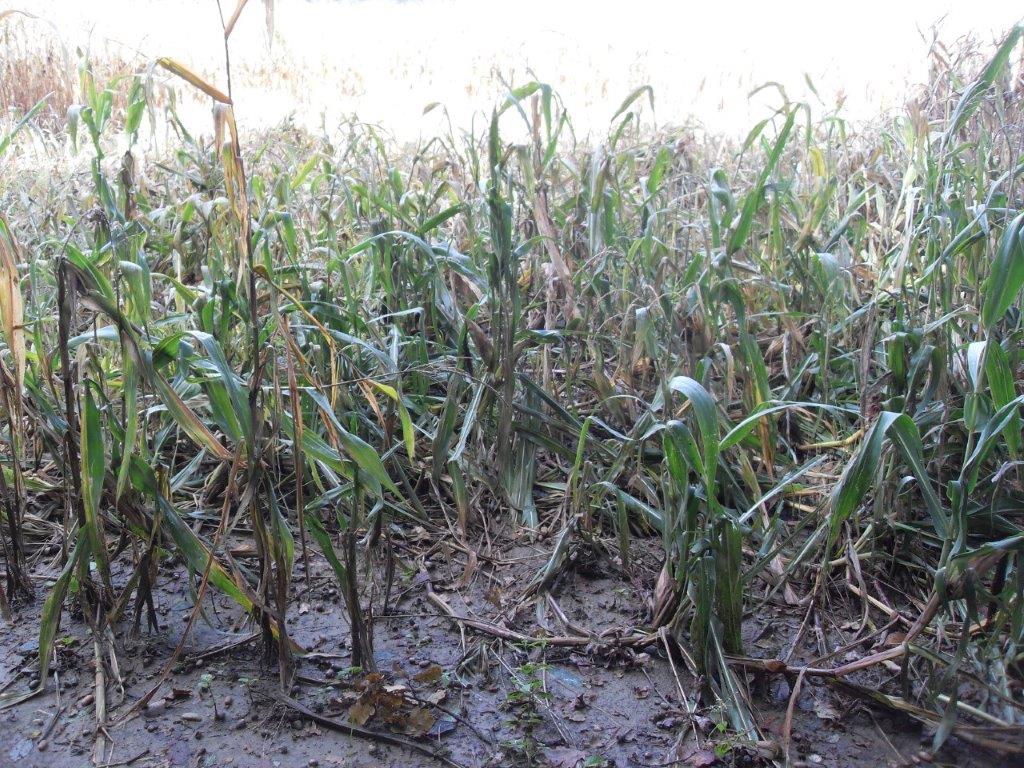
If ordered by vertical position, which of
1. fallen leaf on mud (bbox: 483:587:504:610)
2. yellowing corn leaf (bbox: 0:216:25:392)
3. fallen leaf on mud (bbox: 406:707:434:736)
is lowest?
fallen leaf on mud (bbox: 406:707:434:736)

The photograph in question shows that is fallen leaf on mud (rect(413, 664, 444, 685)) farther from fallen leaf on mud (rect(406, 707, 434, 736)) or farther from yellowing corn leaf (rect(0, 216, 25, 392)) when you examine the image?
yellowing corn leaf (rect(0, 216, 25, 392))

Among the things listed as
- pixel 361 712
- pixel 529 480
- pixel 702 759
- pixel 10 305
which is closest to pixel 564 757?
pixel 702 759

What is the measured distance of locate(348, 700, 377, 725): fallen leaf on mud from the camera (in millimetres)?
1368

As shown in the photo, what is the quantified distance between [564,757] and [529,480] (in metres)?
0.72

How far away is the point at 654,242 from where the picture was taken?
2049mm

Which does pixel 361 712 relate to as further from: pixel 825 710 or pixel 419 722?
pixel 825 710

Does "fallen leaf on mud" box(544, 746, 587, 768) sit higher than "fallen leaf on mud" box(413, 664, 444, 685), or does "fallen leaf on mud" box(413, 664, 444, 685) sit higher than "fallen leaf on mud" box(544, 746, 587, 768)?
"fallen leaf on mud" box(413, 664, 444, 685)

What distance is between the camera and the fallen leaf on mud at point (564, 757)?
4.31ft

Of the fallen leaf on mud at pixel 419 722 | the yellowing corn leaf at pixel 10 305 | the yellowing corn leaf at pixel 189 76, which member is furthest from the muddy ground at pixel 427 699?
the yellowing corn leaf at pixel 189 76

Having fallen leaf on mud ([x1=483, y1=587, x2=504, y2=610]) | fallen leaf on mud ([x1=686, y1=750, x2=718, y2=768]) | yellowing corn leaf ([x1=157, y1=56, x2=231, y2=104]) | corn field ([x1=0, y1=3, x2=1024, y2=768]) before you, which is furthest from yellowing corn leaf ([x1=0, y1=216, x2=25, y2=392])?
fallen leaf on mud ([x1=686, y1=750, x2=718, y2=768])

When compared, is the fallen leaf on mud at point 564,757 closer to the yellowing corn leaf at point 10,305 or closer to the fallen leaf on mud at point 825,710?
the fallen leaf on mud at point 825,710

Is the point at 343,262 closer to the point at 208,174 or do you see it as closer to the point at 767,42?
the point at 208,174

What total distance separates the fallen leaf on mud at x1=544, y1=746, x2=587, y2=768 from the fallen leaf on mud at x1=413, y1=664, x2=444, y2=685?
24 centimetres

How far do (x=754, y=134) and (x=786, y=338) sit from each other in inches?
19.1
